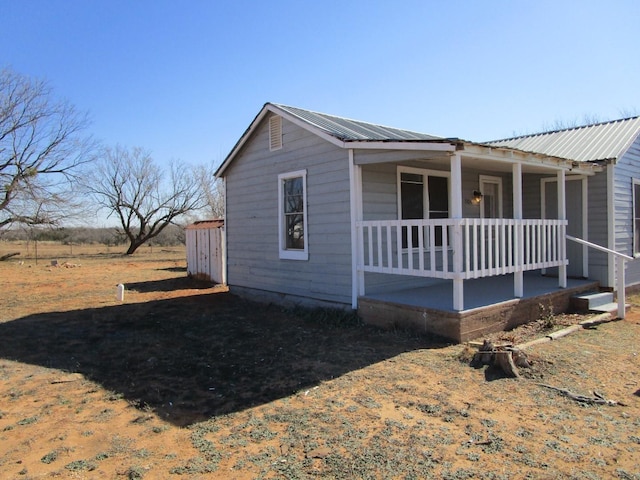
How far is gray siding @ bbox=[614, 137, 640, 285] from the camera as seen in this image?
9531mm

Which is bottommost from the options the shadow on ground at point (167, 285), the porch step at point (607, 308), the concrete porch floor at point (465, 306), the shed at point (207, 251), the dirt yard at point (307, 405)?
the dirt yard at point (307, 405)

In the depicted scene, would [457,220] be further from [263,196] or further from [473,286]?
[263,196]

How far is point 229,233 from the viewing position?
1109 cm

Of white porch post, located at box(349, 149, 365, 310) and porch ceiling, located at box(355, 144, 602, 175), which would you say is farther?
white porch post, located at box(349, 149, 365, 310)

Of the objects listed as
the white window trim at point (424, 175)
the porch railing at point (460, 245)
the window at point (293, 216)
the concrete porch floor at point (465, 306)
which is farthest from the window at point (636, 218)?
the window at point (293, 216)

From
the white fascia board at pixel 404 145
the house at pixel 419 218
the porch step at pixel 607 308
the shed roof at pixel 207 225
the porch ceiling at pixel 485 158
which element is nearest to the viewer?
the white fascia board at pixel 404 145

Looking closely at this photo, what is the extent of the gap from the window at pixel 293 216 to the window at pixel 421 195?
5.94 feet

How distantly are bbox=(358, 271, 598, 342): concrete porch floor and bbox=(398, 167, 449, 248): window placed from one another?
1.36m

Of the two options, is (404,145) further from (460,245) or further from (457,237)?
(460,245)

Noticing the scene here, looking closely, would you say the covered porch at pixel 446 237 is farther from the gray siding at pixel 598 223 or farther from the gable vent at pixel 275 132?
the gable vent at pixel 275 132

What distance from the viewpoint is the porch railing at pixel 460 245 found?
626cm

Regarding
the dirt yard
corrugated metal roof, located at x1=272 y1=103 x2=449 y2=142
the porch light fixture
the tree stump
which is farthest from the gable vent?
the tree stump

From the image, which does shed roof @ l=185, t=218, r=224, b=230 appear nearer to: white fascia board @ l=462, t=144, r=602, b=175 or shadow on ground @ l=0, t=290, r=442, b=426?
shadow on ground @ l=0, t=290, r=442, b=426

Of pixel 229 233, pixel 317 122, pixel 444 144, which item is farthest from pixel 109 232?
pixel 444 144
